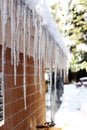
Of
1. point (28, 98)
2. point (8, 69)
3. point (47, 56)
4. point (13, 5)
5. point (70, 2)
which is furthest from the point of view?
point (70, 2)

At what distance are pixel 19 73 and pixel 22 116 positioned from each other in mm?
597

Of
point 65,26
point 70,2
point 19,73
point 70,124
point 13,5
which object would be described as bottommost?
point 70,124

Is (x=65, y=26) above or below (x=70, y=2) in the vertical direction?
below

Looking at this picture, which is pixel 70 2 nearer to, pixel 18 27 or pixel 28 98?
pixel 28 98


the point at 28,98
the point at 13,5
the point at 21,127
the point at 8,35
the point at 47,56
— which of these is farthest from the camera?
the point at 28,98

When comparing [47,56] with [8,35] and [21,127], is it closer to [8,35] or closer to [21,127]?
[21,127]

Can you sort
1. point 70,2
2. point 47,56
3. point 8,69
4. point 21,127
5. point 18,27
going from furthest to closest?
point 70,2, point 21,127, point 47,56, point 8,69, point 18,27

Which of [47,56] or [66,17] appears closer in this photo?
[47,56]

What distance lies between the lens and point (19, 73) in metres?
4.21

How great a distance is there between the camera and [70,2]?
23969mm

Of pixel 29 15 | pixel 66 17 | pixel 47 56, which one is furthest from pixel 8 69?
pixel 66 17

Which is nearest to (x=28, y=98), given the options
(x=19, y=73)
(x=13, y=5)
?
(x=19, y=73)

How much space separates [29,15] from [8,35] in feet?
1.17

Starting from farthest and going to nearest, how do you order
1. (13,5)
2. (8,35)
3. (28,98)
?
(28,98), (8,35), (13,5)
